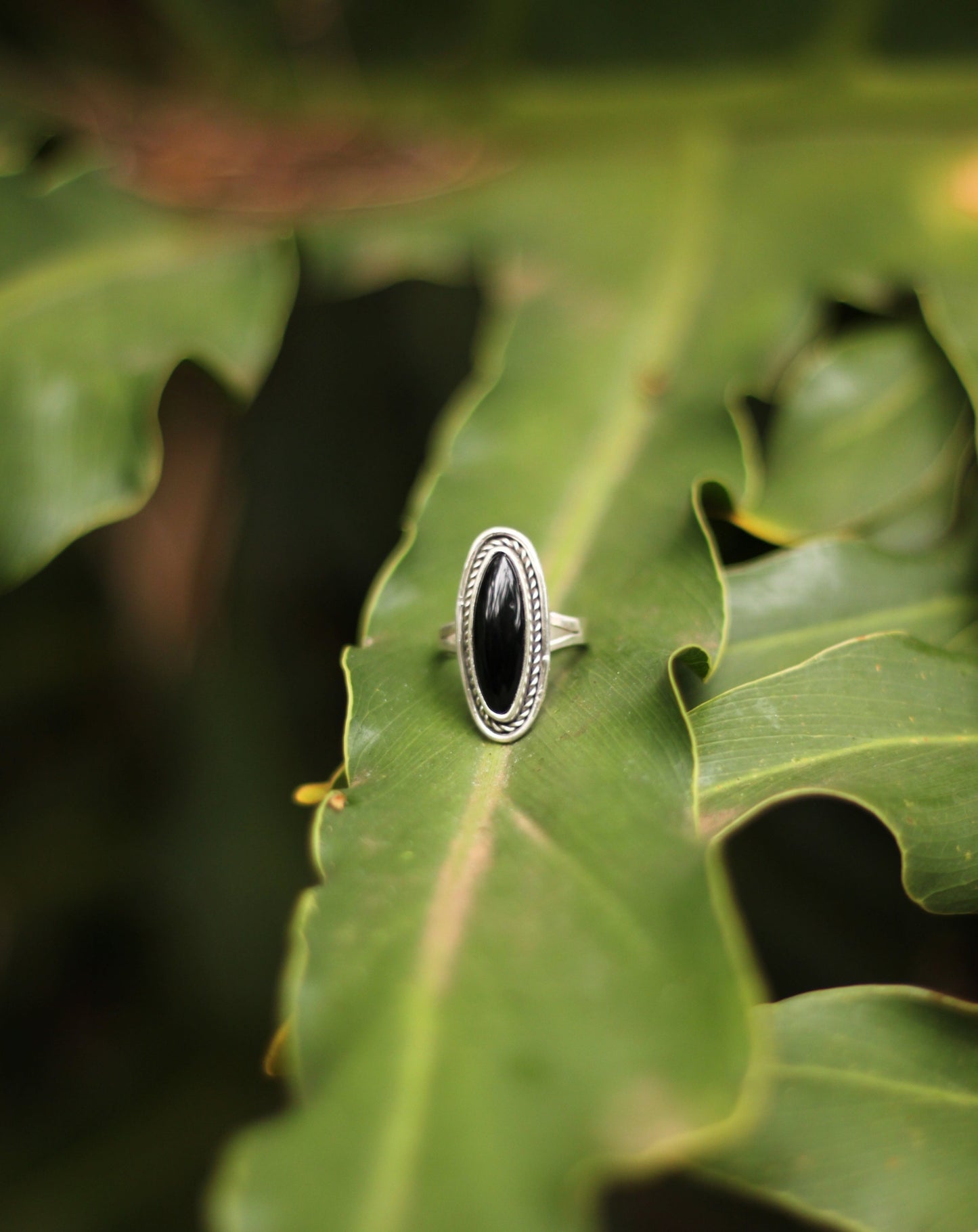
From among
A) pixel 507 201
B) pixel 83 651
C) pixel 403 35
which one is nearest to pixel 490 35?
pixel 403 35

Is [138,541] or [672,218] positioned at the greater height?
[672,218]

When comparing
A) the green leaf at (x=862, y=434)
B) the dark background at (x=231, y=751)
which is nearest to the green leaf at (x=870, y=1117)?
the green leaf at (x=862, y=434)

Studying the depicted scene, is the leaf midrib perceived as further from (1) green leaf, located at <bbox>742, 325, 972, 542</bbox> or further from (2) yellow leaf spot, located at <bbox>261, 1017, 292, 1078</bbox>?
(2) yellow leaf spot, located at <bbox>261, 1017, 292, 1078</bbox>

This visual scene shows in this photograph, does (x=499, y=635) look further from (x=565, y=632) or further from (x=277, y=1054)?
(x=277, y=1054)

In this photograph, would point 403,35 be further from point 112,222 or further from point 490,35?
point 112,222

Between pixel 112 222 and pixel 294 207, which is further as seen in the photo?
pixel 294 207

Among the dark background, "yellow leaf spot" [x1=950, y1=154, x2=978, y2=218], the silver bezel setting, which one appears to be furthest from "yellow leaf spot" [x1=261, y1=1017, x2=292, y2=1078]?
"yellow leaf spot" [x1=950, y1=154, x2=978, y2=218]

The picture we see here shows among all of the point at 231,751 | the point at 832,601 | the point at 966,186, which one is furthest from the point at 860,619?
the point at 231,751
